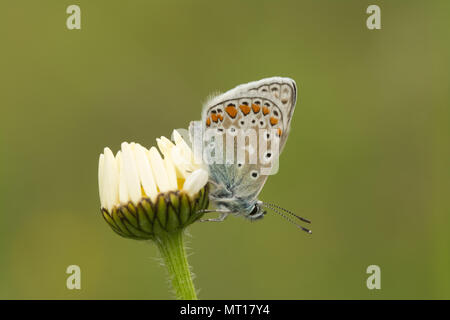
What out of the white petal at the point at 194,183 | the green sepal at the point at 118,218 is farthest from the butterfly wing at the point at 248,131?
the green sepal at the point at 118,218

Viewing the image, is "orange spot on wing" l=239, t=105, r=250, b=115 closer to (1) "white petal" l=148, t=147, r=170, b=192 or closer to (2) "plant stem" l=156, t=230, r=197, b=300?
(1) "white petal" l=148, t=147, r=170, b=192

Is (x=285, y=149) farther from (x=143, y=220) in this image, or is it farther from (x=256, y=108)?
(x=143, y=220)

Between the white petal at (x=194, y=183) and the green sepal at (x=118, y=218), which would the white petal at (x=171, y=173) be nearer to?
the white petal at (x=194, y=183)

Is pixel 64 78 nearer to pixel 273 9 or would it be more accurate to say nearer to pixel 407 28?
pixel 273 9

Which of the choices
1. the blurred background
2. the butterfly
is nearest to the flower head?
the butterfly

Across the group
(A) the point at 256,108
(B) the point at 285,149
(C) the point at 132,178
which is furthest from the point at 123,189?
(B) the point at 285,149

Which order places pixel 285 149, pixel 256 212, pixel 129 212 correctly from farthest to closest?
1. pixel 285 149
2. pixel 256 212
3. pixel 129 212
